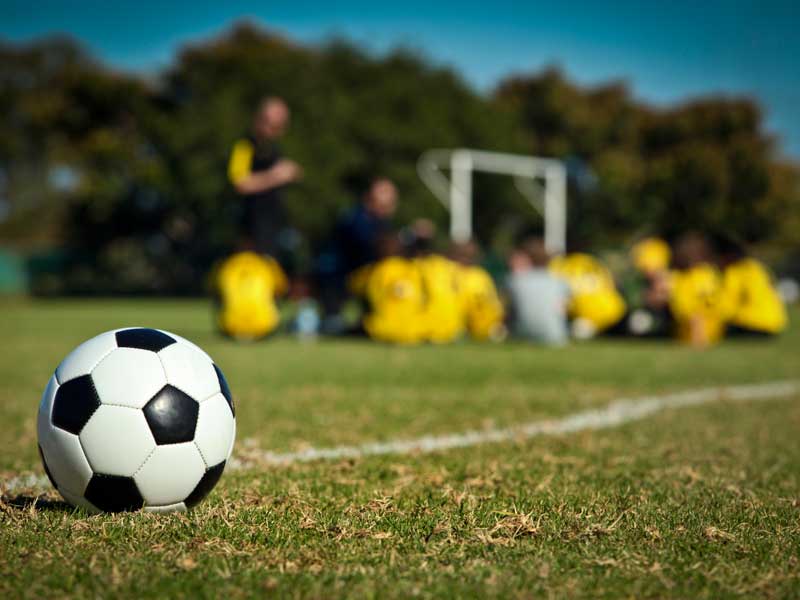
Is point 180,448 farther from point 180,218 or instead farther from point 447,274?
point 180,218

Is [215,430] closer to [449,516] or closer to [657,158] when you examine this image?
[449,516]

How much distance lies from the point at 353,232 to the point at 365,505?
9475 millimetres

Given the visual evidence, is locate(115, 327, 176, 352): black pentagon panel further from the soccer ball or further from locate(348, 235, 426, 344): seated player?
locate(348, 235, 426, 344): seated player

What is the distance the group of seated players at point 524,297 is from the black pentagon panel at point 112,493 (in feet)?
25.4

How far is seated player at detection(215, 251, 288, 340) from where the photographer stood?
1044cm

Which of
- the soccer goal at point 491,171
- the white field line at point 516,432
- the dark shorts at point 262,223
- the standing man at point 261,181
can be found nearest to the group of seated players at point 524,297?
the dark shorts at point 262,223

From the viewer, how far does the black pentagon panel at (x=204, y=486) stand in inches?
111

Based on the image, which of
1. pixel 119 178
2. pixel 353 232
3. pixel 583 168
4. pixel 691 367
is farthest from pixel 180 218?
pixel 691 367

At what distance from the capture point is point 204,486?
2.85 m

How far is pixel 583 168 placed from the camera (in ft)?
133

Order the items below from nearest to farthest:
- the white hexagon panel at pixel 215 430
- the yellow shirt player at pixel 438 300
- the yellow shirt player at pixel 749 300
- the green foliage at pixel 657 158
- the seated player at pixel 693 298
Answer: the white hexagon panel at pixel 215 430
the yellow shirt player at pixel 438 300
the seated player at pixel 693 298
the yellow shirt player at pixel 749 300
the green foliage at pixel 657 158

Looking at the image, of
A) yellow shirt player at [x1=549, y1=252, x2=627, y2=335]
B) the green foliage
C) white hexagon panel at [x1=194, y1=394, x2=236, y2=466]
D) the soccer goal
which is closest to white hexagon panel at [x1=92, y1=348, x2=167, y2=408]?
white hexagon panel at [x1=194, y1=394, x2=236, y2=466]

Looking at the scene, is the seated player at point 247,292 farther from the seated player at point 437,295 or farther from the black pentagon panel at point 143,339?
the black pentagon panel at point 143,339

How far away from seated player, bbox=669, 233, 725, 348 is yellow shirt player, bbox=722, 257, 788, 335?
41cm
